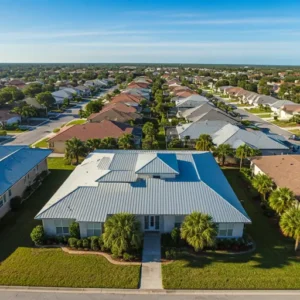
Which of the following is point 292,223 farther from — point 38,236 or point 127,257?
point 38,236

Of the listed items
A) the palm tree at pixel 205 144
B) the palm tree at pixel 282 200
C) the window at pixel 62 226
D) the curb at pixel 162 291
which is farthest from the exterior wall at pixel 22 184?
the palm tree at pixel 282 200

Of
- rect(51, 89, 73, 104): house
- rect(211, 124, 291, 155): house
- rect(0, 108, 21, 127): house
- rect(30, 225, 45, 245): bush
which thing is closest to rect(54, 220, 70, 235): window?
rect(30, 225, 45, 245): bush

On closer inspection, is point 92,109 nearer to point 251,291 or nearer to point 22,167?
point 22,167

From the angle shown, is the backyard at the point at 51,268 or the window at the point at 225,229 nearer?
the backyard at the point at 51,268

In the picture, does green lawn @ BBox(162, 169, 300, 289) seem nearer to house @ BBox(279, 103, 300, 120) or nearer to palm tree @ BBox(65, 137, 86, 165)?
palm tree @ BBox(65, 137, 86, 165)

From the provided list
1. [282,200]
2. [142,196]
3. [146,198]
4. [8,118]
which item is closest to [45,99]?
[8,118]

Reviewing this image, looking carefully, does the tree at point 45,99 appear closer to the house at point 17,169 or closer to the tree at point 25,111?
the tree at point 25,111

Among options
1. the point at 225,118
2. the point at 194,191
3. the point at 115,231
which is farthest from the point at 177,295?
the point at 225,118
